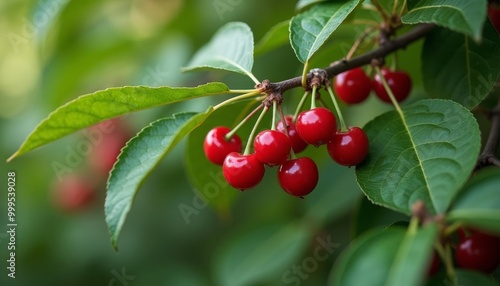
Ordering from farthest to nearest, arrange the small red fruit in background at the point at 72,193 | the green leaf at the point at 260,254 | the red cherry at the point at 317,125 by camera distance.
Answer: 1. the small red fruit in background at the point at 72,193
2. the green leaf at the point at 260,254
3. the red cherry at the point at 317,125

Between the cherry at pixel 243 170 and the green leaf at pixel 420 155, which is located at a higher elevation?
the cherry at pixel 243 170

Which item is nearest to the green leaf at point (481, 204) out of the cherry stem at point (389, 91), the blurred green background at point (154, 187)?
the cherry stem at point (389, 91)

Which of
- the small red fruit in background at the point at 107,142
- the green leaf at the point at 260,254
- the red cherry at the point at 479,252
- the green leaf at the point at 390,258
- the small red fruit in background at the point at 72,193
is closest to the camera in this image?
the green leaf at the point at 390,258

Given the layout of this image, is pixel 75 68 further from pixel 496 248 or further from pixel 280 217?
pixel 496 248

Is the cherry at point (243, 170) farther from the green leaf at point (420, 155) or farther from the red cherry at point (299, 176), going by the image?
the green leaf at point (420, 155)

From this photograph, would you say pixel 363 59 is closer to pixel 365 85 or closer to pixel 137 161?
pixel 365 85

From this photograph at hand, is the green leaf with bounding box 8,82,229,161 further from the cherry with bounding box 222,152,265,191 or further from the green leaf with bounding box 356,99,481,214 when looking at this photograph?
the green leaf with bounding box 356,99,481,214

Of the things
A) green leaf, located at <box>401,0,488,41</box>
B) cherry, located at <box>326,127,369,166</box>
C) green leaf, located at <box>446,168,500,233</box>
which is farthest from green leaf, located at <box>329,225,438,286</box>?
green leaf, located at <box>401,0,488,41</box>
